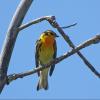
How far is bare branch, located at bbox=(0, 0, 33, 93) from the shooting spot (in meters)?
2.48

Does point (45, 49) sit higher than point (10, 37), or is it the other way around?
point (10, 37)

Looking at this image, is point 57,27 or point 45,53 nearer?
point 57,27

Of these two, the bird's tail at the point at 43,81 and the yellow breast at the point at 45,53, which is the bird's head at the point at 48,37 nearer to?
the yellow breast at the point at 45,53

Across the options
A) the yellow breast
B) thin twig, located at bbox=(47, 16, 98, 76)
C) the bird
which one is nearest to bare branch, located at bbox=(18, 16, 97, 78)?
thin twig, located at bbox=(47, 16, 98, 76)

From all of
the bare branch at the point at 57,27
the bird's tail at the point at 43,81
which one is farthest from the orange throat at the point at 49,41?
the bare branch at the point at 57,27

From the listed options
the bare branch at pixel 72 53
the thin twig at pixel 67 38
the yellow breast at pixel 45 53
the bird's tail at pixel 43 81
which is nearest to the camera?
the bare branch at pixel 72 53

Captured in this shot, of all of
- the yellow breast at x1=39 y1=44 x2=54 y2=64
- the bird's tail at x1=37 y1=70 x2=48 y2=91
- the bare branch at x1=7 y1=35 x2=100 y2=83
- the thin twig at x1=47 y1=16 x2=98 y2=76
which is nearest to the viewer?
the bare branch at x1=7 y1=35 x2=100 y2=83

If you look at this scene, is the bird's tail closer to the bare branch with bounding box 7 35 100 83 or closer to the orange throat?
the orange throat

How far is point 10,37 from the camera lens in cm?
252

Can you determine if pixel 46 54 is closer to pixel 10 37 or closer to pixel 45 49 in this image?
pixel 45 49

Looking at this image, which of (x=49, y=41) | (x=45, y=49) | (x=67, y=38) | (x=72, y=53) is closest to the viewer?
(x=72, y=53)

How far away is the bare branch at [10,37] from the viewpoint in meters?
2.48

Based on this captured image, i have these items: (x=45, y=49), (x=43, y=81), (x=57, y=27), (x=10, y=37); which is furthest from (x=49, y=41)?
(x=10, y=37)

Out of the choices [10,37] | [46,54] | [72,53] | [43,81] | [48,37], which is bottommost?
[43,81]
